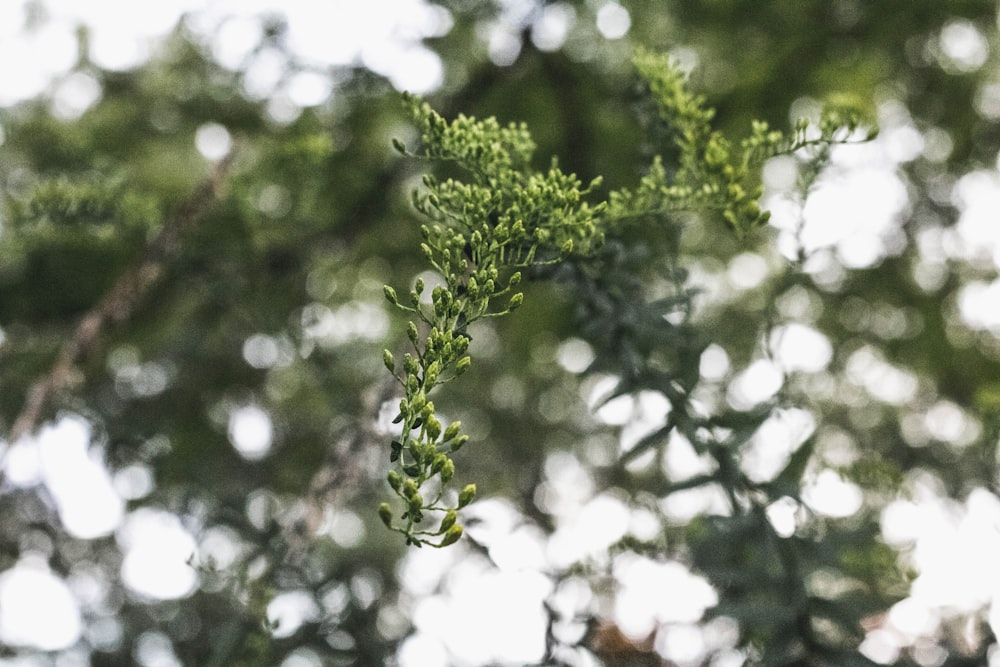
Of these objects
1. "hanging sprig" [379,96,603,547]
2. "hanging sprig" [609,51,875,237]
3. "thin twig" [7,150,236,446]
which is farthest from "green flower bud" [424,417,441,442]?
"thin twig" [7,150,236,446]

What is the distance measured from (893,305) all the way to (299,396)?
1.99m

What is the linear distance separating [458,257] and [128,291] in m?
1.02

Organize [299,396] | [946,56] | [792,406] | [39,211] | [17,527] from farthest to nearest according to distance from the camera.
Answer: [299,396], [946,56], [17,527], [39,211], [792,406]

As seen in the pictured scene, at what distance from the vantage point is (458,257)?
0.54 meters

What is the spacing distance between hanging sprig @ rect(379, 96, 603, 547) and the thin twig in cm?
82

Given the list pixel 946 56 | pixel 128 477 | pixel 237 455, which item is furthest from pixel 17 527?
pixel 946 56

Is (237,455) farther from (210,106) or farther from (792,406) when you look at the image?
(792,406)

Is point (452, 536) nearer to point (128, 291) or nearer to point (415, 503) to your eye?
point (415, 503)

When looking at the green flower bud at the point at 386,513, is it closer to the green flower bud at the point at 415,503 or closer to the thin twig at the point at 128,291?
the green flower bud at the point at 415,503

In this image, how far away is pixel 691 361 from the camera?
0.92 metres

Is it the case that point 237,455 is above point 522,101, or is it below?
below

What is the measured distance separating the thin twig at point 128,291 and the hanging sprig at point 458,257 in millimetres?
822

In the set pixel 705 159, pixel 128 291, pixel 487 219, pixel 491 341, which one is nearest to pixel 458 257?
pixel 487 219

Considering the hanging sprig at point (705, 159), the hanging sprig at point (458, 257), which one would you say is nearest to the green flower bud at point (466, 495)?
the hanging sprig at point (458, 257)
